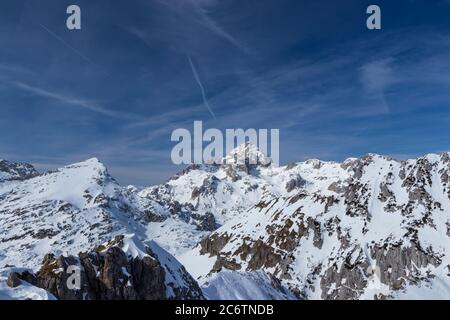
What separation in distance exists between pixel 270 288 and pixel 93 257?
2903 inches

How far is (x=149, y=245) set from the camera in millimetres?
104312

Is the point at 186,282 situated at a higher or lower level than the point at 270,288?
higher

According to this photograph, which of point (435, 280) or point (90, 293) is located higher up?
point (90, 293)

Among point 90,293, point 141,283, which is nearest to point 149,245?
point 141,283

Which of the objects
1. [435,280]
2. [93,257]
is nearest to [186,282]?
[93,257]

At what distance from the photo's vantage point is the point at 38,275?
→ 277 feet
